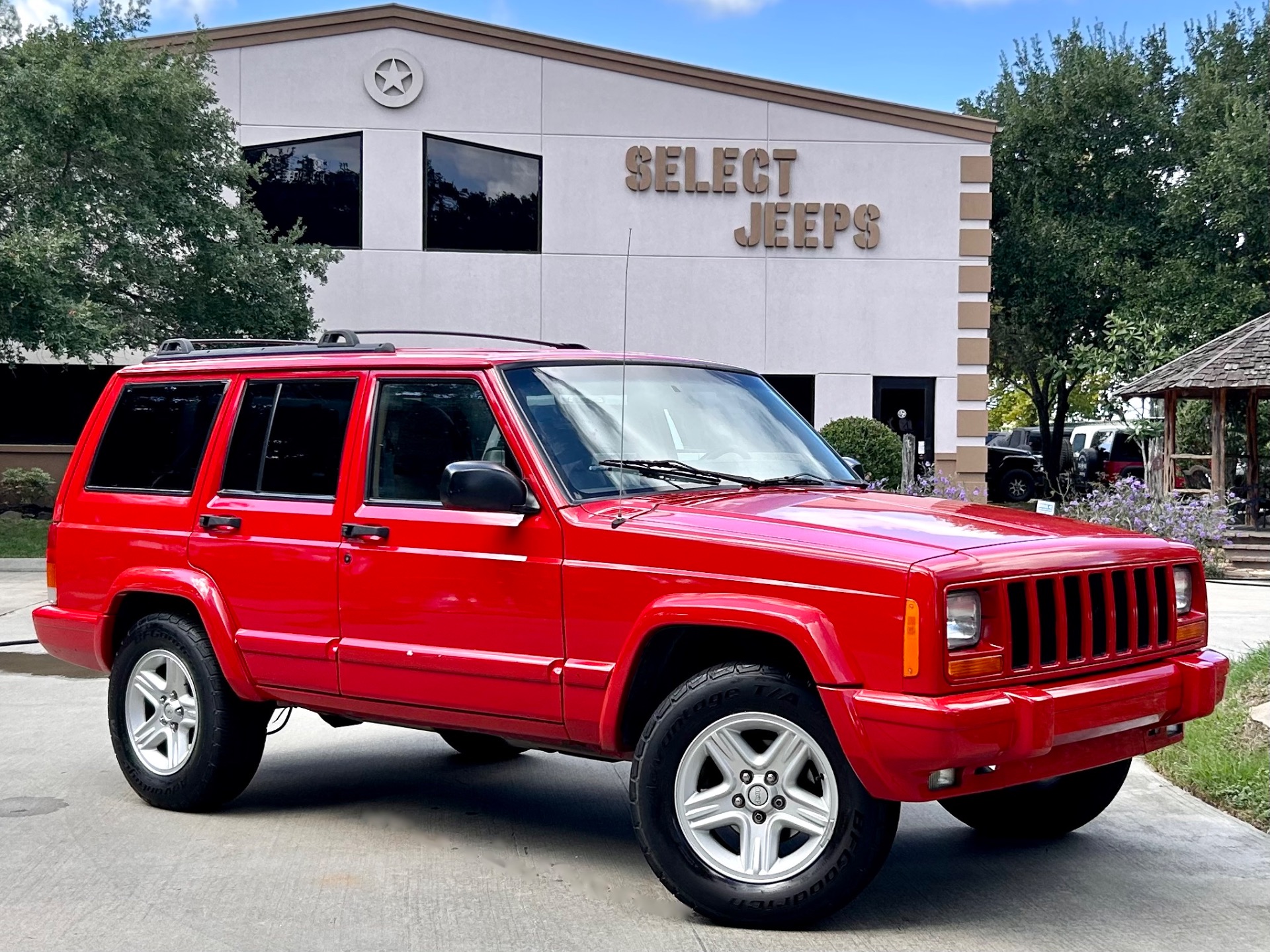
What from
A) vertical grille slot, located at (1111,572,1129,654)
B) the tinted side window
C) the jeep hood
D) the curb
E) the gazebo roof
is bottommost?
the curb

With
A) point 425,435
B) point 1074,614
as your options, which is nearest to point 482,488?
point 425,435

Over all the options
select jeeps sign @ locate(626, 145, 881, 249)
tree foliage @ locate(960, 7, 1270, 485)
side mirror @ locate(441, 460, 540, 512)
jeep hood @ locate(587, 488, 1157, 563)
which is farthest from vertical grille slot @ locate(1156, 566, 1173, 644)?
tree foliage @ locate(960, 7, 1270, 485)

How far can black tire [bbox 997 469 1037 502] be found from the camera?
121ft

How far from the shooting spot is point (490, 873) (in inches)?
229

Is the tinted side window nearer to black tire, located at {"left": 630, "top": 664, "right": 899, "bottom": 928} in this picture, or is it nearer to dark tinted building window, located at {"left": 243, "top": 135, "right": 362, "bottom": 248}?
black tire, located at {"left": 630, "top": 664, "right": 899, "bottom": 928}

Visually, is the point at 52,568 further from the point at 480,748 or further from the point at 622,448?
the point at 622,448

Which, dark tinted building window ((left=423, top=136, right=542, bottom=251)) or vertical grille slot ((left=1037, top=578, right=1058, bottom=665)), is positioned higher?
dark tinted building window ((left=423, top=136, right=542, bottom=251))

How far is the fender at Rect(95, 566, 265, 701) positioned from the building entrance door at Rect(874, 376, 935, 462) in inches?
856

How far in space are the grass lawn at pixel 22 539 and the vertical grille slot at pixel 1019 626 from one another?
17848 millimetres

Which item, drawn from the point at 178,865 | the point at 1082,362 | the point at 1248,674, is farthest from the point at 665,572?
the point at 1082,362

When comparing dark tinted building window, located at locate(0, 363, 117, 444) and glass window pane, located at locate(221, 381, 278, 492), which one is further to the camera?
dark tinted building window, located at locate(0, 363, 117, 444)

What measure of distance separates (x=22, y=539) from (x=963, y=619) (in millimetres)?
20032

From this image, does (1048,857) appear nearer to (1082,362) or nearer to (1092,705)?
(1092,705)

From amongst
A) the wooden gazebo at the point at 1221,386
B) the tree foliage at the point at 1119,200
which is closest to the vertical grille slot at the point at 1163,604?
the wooden gazebo at the point at 1221,386
